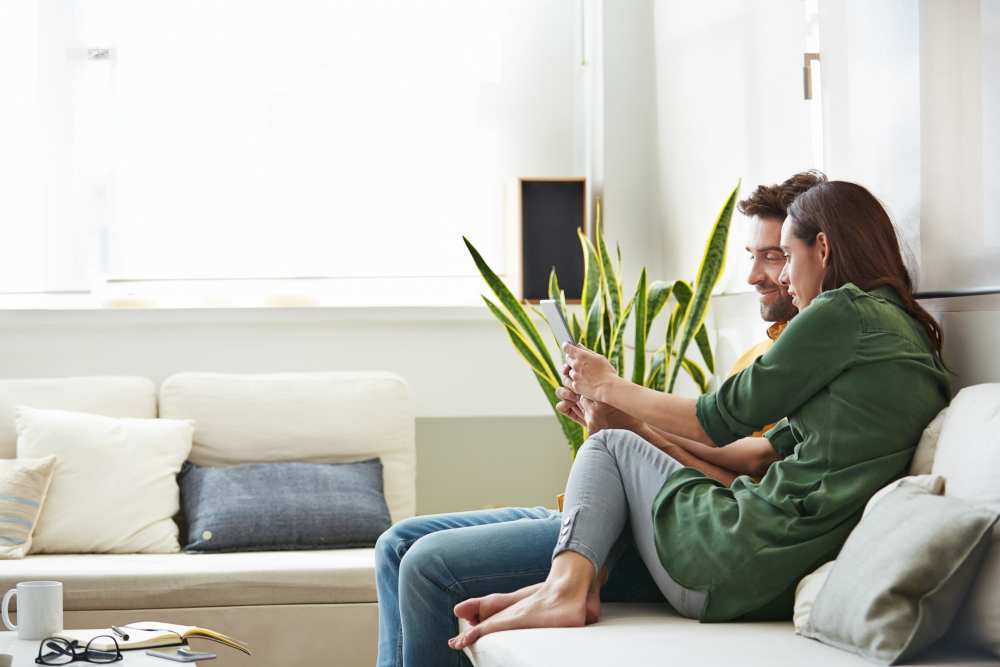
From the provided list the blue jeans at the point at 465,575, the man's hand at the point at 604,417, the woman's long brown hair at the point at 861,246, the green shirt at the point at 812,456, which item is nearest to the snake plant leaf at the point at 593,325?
the man's hand at the point at 604,417

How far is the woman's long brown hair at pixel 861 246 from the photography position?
1995mm

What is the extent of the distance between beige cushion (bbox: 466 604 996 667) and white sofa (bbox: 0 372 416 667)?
3.83 feet

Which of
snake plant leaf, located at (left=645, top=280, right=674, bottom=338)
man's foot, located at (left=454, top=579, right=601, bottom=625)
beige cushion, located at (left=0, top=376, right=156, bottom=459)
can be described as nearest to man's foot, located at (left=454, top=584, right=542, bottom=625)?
man's foot, located at (left=454, top=579, right=601, bottom=625)

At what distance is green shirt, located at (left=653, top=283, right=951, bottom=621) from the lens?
182 centimetres

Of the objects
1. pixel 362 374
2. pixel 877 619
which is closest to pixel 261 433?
pixel 362 374

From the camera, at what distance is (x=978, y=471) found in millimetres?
1635

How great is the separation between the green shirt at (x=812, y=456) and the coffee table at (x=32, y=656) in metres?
0.90

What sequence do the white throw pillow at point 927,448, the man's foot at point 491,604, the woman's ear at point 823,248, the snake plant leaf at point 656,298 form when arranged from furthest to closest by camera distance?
the snake plant leaf at point 656,298 → the woman's ear at point 823,248 → the man's foot at point 491,604 → the white throw pillow at point 927,448

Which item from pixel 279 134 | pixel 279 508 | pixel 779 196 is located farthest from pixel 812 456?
pixel 279 134

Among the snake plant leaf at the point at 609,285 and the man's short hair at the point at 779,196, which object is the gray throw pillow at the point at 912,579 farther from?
the snake plant leaf at the point at 609,285

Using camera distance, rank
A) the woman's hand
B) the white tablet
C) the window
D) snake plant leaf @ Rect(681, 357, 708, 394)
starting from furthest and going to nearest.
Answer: the window, snake plant leaf @ Rect(681, 357, 708, 394), the white tablet, the woman's hand

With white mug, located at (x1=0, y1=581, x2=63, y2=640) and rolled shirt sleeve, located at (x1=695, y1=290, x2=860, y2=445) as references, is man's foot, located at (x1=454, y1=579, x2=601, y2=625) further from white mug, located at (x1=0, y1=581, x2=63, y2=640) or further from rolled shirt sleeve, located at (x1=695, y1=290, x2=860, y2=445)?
white mug, located at (x1=0, y1=581, x2=63, y2=640)

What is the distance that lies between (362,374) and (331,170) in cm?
95

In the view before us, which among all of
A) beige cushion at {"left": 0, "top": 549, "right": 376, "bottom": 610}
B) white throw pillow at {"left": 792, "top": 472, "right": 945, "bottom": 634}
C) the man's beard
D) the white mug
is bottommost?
beige cushion at {"left": 0, "top": 549, "right": 376, "bottom": 610}
